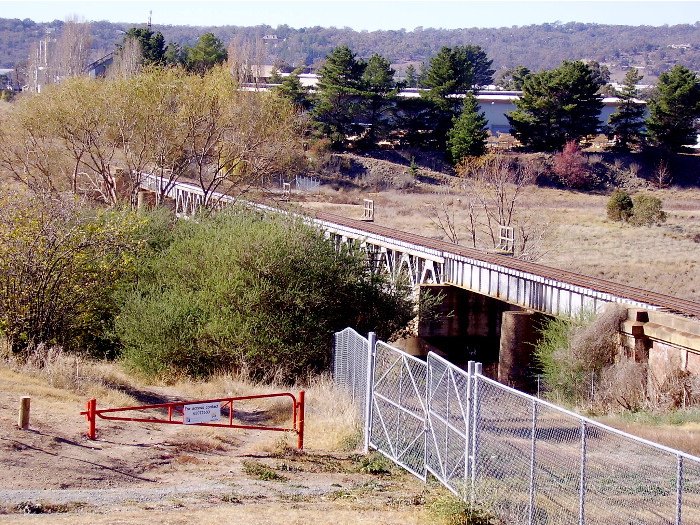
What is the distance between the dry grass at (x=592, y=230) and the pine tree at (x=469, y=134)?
156 inches

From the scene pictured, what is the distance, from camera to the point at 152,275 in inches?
1064

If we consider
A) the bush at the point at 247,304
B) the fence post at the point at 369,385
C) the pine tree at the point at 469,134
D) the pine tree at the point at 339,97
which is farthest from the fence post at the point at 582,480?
the pine tree at the point at 339,97

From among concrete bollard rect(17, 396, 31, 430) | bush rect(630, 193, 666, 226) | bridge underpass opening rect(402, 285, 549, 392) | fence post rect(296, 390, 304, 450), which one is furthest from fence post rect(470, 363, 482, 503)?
bush rect(630, 193, 666, 226)

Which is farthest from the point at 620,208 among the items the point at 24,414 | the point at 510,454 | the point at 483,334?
the point at 510,454

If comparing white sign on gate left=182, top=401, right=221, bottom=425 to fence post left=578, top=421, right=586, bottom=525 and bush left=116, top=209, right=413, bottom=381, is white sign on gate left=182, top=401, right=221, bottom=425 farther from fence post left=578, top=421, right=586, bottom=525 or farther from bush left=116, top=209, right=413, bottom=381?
bush left=116, top=209, right=413, bottom=381

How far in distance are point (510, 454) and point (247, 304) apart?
41.9 feet

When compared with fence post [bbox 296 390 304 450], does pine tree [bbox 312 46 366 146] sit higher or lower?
higher

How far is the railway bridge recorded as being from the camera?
26078 millimetres

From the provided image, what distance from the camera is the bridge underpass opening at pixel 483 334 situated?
105 ft

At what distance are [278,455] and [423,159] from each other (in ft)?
256

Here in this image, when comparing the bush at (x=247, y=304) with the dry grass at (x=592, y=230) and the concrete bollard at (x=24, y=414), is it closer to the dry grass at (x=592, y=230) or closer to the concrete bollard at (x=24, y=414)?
the concrete bollard at (x=24, y=414)

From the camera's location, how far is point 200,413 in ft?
47.2

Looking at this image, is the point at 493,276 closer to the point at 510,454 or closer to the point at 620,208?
the point at 510,454

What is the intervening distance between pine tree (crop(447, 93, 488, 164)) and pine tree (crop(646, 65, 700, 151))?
54.1 feet
